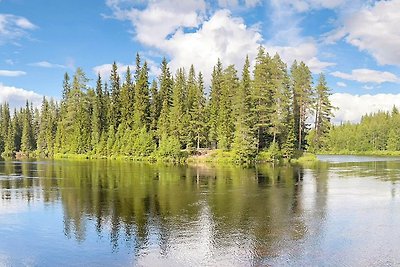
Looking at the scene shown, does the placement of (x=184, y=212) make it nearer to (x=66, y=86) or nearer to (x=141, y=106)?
A: (x=141, y=106)

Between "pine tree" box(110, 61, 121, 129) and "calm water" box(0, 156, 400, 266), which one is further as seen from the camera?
"pine tree" box(110, 61, 121, 129)

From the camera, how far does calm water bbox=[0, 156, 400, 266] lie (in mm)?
16172

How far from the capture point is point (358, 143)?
145 meters

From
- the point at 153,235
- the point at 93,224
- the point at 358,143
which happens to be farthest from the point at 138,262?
the point at 358,143

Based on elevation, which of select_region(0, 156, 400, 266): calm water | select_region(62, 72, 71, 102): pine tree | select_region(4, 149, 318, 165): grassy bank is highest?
select_region(62, 72, 71, 102): pine tree

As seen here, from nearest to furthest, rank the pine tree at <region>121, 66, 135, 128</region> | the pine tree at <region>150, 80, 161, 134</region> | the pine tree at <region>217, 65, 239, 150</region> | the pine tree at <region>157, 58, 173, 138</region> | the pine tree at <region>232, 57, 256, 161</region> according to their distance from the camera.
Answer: the pine tree at <region>232, 57, 256, 161</region> → the pine tree at <region>217, 65, 239, 150</region> → the pine tree at <region>157, 58, 173, 138</region> → the pine tree at <region>150, 80, 161, 134</region> → the pine tree at <region>121, 66, 135, 128</region>

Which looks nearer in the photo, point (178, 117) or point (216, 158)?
point (216, 158)

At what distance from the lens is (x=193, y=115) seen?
78.5 m

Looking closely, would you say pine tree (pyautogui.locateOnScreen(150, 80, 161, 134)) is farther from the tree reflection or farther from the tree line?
the tree line

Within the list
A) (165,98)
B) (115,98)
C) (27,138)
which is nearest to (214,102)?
(165,98)

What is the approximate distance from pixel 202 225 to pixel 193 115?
190 ft

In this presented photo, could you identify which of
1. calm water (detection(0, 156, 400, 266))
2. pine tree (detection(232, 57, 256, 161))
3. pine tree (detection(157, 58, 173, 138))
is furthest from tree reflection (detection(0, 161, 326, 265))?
pine tree (detection(157, 58, 173, 138))

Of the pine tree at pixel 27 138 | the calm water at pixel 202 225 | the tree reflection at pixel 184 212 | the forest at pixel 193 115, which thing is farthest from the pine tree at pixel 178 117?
the pine tree at pixel 27 138

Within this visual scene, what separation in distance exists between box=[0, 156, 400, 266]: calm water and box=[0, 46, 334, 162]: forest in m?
33.5
